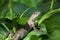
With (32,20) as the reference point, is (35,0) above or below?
above

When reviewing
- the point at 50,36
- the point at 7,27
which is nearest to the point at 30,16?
the point at 7,27

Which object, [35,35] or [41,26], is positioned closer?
[35,35]

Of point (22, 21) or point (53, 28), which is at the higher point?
point (22, 21)

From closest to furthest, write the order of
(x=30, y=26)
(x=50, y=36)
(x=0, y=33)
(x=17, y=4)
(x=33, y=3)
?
(x=50, y=36)
(x=0, y=33)
(x=30, y=26)
(x=33, y=3)
(x=17, y=4)

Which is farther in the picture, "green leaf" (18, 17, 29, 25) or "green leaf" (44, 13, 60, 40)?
"green leaf" (18, 17, 29, 25)

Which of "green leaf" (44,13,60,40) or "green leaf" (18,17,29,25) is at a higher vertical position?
"green leaf" (18,17,29,25)

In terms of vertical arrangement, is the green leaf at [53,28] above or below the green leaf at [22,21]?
below

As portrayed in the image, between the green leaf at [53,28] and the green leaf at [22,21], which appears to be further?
the green leaf at [22,21]

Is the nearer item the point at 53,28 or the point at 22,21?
the point at 53,28

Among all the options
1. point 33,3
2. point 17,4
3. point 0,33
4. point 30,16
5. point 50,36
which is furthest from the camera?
point 17,4

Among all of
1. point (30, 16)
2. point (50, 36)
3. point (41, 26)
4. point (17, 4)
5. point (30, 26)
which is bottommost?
point (50, 36)

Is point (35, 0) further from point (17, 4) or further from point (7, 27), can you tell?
point (7, 27)
